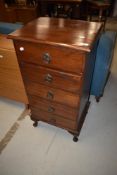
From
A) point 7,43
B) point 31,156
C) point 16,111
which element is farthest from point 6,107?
point 7,43

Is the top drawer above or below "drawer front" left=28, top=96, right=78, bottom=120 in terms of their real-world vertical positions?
above

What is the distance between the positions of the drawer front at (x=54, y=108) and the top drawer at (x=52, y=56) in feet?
1.21

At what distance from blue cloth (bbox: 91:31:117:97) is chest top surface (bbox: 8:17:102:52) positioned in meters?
0.37

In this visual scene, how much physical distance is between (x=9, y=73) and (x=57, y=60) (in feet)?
2.32

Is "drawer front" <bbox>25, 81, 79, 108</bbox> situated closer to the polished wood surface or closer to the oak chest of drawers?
the oak chest of drawers

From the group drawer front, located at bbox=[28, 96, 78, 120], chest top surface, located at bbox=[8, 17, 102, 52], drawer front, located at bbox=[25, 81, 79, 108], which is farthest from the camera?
drawer front, located at bbox=[28, 96, 78, 120]

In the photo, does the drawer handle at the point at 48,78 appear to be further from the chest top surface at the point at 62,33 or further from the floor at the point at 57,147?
the floor at the point at 57,147

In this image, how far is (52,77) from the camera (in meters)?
0.96

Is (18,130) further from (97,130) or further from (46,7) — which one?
(46,7)

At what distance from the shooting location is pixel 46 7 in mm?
3715

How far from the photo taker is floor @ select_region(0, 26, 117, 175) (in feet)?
3.92

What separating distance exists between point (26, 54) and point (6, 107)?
1016 millimetres

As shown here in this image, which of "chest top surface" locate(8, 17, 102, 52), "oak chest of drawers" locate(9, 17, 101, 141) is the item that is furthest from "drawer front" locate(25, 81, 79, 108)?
"chest top surface" locate(8, 17, 102, 52)

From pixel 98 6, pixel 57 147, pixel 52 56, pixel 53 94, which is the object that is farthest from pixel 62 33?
pixel 98 6
